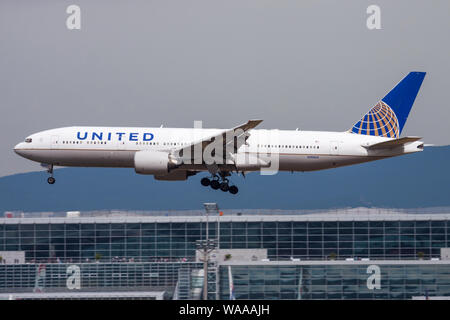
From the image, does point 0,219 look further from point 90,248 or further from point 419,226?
point 419,226

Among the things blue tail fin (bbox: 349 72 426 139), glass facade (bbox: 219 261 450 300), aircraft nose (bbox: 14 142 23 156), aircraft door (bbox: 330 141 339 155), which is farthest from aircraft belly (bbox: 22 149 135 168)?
glass facade (bbox: 219 261 450 300)

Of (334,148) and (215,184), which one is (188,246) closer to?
(215,184)

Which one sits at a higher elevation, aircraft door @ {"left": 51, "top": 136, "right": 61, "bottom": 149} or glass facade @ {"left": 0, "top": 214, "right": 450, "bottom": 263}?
aircraft door @ {"left": 51, "top": 136, "right": 61, "bottom": 149}

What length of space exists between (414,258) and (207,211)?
24.8 metres

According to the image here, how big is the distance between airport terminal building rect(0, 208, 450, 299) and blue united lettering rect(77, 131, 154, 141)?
2694 centimetres

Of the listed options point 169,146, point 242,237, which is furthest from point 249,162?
point 242,237

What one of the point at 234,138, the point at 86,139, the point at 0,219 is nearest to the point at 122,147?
the point at 86,139

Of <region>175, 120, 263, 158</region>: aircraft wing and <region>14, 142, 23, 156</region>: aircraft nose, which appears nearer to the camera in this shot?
<region>175, 120, 263, 158</region>: aircraft wing

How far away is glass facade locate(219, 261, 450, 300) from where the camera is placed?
75875 mm

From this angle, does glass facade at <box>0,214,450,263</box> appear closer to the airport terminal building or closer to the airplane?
the airport terminal building

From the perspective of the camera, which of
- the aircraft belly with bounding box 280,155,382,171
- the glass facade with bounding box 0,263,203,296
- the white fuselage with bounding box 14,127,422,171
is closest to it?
the white fuselage with bounding box 14,127,422,171

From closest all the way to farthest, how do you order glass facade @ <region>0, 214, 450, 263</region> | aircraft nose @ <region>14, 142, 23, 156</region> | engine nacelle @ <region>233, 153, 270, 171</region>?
engine nacelle @ <region>233, 153, 270, 171</region>, aircraft nose @ <region>14, 142, 23, 156</region>, glass facade @ <region>0, 214, 450, 263</region>

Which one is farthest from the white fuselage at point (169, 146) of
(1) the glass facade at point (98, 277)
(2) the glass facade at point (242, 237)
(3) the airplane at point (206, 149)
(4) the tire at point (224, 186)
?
(2) the glass facade at point (242, 237)
